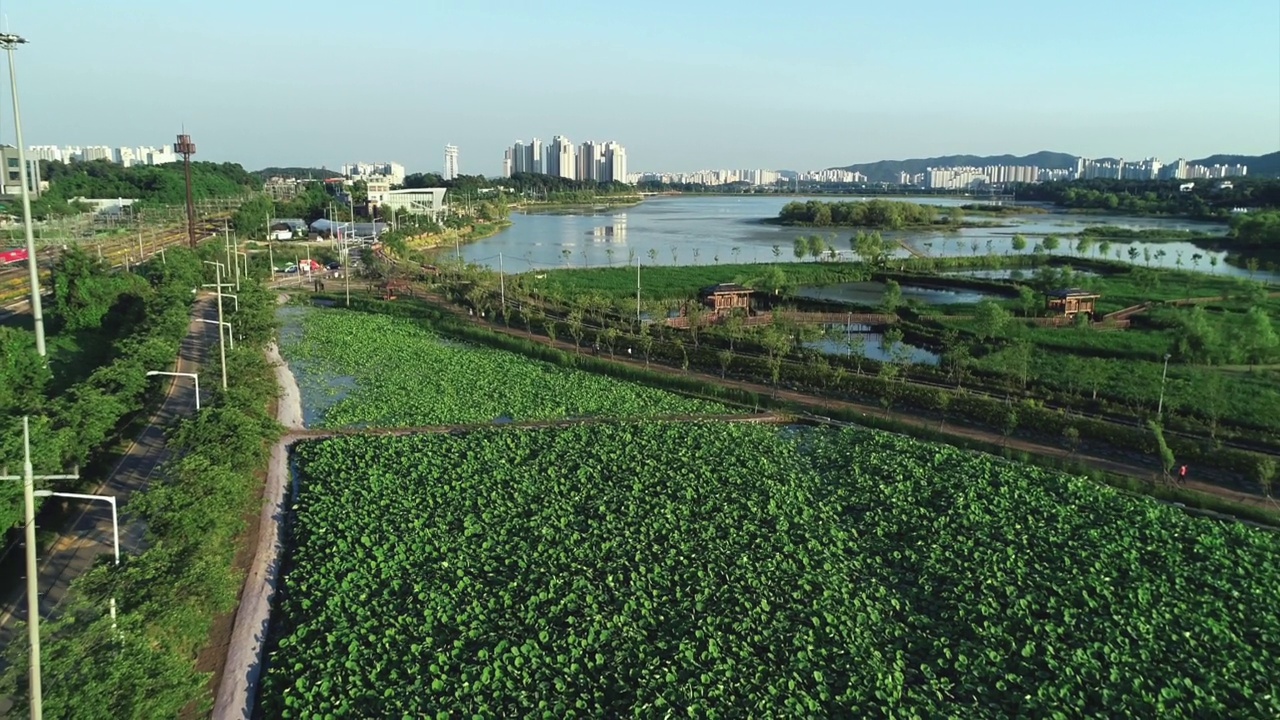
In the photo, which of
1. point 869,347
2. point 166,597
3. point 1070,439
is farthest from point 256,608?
point 869,347

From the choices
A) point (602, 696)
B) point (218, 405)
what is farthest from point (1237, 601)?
point (218, 405)

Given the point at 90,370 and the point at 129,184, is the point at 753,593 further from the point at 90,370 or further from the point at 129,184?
the point at 129,184

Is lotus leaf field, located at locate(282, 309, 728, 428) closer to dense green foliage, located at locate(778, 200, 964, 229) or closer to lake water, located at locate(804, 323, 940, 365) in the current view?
lake water, located at locate(804, 323, 940, 365)

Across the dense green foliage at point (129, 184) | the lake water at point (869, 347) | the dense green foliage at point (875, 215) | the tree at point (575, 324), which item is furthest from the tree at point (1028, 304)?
the dense green foliage at point (129, 184)

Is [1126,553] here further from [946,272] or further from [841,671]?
[946,272]

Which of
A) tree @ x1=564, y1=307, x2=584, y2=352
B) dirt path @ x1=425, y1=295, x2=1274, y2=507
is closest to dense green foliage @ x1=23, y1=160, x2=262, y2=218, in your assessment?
tree @ x1=564, y1=307, x2=584, y2=352

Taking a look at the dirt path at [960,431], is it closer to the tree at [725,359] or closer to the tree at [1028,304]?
the tree at [725,359]
